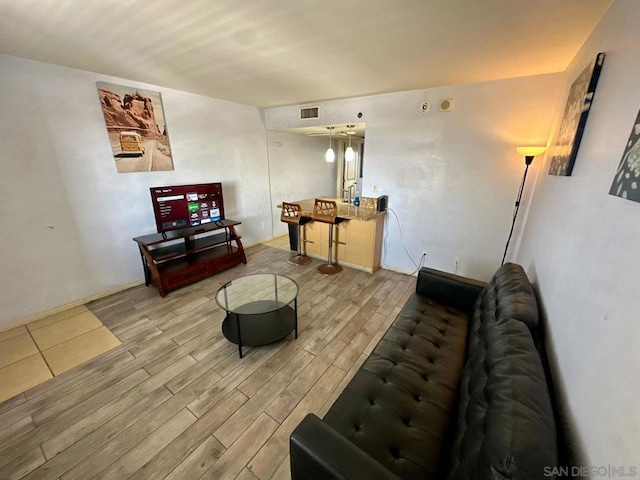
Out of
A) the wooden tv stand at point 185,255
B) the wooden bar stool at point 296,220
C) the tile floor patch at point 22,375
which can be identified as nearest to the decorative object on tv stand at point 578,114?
the wooden bar stool at point 296,220

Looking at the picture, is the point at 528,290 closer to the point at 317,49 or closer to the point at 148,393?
the point at 317,49

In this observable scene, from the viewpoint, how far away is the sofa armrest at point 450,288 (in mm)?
2076

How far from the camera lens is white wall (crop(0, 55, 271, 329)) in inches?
93.3

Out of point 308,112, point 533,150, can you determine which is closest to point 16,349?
point 308,112

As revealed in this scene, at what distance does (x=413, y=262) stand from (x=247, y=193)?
10.2ft

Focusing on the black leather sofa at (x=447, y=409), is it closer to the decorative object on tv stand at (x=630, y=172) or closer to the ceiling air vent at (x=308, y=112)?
the decorative object on tv stand at (x=630, y=172)

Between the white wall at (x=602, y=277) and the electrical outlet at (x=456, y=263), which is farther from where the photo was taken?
the electrical outlet at (x=456, y=263)

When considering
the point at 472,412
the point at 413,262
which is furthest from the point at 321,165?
the point at 472,412

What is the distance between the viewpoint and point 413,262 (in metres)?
3.67

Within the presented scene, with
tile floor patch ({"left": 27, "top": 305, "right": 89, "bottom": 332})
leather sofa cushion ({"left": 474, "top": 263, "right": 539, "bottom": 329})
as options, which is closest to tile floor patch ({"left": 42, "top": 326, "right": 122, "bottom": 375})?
tile floor patch ({"left": 27, "top": 305, "right": 89, "bottom": 332})

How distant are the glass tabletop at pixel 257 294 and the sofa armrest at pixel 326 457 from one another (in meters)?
1.27

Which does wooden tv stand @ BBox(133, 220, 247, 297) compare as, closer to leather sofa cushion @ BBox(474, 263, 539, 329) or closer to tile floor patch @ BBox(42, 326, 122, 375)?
tile floor patch @ BBox(42, 326, 122, 375)

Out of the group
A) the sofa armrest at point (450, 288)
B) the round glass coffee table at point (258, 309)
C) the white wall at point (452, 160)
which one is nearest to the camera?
the sofa armrest at point (450, 288)

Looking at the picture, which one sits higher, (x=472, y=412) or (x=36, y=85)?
(x=36, y=85)
